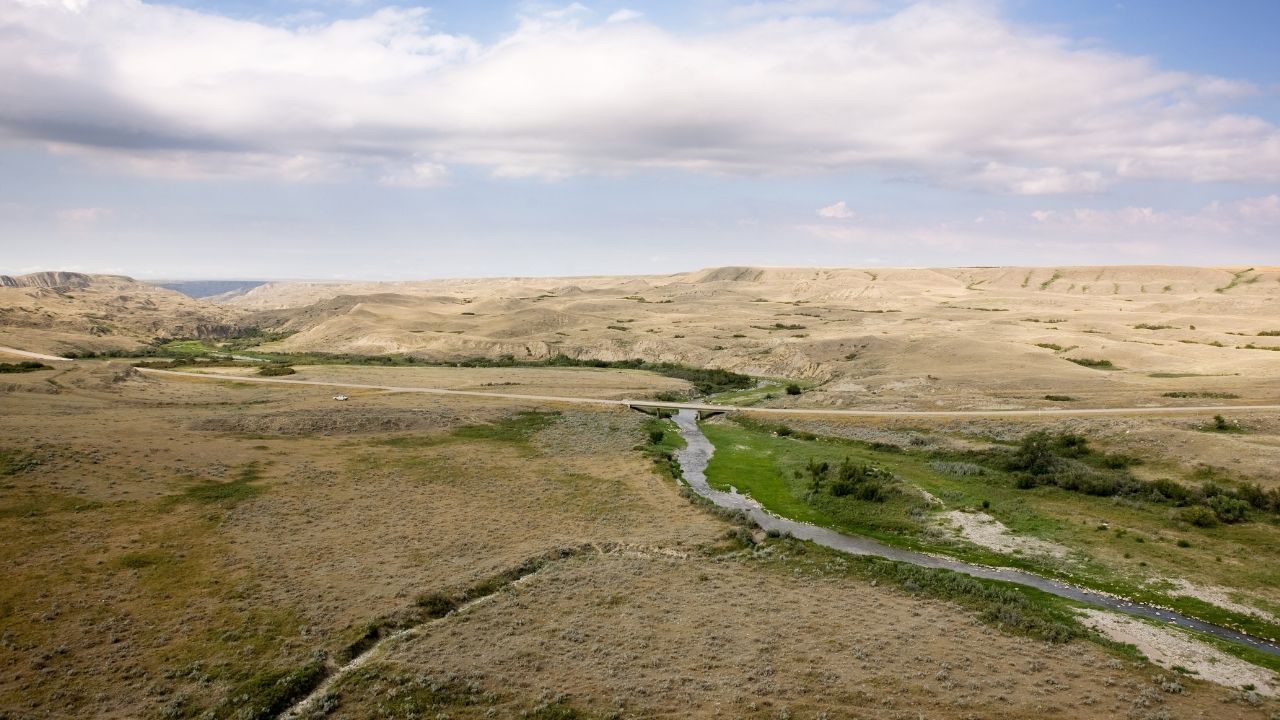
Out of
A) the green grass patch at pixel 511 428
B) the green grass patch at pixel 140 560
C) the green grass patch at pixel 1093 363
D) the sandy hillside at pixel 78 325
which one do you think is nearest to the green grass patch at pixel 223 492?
the green grass patch at pixel 140 560

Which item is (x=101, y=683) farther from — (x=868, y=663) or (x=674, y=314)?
(x=674, y=314)

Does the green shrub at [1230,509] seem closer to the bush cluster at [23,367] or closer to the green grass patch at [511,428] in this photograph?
the green grass patch at [511,428]

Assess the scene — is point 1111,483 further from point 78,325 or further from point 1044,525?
point 78,325

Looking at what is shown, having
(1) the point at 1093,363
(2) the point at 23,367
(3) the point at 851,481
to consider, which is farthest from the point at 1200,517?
(2) the point at 23,367

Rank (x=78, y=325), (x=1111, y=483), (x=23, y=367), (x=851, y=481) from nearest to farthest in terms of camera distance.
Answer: (x=1111, y=483), (x=851, y=481), (x=23, y=367), (x=78, y=325)

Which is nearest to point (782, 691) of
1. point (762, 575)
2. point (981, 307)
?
point (762, 575)

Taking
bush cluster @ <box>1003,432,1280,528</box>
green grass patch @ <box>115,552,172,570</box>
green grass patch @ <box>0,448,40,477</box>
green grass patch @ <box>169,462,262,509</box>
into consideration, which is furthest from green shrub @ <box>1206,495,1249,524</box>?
green grass patch @ <box>0,448,40,477</box>
